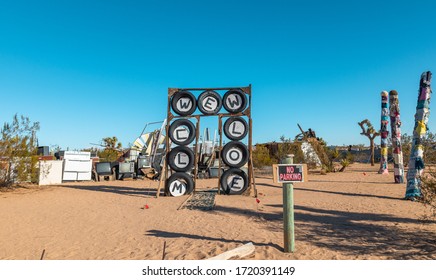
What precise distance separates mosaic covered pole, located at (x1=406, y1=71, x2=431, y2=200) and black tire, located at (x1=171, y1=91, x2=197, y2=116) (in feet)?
26.6

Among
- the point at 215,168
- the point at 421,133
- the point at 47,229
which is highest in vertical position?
the point at 421,133

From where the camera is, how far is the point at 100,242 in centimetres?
568

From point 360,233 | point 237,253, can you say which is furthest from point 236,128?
point 237,253

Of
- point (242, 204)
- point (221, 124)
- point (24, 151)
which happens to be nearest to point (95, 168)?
point (24, 151)

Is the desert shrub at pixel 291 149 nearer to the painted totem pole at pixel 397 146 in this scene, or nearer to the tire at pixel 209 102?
the painted totem pole at pixel 397 146

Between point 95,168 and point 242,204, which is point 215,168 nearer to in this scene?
point 95,168

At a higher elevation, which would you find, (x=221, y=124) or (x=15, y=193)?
(x=221, y=124)

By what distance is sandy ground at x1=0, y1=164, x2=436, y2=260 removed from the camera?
490 cm

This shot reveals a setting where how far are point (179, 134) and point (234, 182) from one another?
116 inches

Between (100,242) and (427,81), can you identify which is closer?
(100,242)

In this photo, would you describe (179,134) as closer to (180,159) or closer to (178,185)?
(180,159)

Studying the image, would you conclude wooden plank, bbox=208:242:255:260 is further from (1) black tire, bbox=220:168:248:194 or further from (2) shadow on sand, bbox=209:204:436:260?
(1) black tire, bbox=220:168:248:194

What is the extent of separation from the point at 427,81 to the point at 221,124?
751 cm
